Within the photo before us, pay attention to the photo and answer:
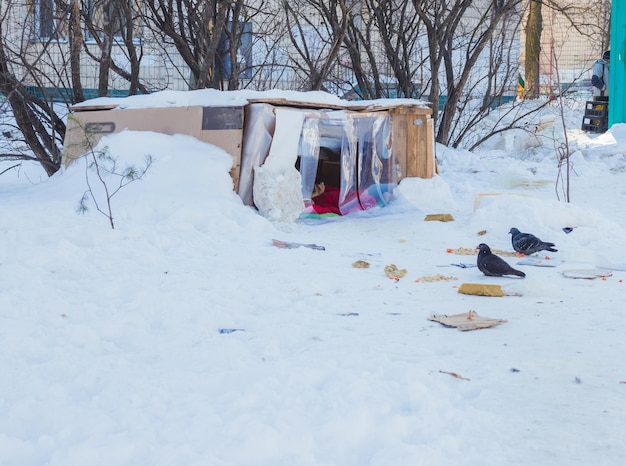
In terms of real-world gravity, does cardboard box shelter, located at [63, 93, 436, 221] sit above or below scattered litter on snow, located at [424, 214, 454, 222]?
above

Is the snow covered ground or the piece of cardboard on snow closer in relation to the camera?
the snow covered ground

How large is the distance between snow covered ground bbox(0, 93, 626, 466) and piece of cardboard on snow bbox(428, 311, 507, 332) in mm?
61

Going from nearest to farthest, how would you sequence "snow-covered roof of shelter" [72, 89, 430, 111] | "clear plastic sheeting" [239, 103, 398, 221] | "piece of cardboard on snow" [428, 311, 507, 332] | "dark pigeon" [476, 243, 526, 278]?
"piece of cardboard on snow" [428, 311, 507, 332]
"dark pigeon" [476, 243, 526, 278]
"clear plastic sheeting" [239, 103, 398, 221]
"snow-covered roof of shelter" [72, 89, 430, 111]

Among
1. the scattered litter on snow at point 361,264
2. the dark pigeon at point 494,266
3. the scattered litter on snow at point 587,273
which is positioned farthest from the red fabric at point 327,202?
the scattered litter on snow at point 587,273

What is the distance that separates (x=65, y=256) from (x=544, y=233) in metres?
4.47

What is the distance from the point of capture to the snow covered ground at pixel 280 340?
9.77 feet

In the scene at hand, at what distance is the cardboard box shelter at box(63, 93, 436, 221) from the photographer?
882 centimetres

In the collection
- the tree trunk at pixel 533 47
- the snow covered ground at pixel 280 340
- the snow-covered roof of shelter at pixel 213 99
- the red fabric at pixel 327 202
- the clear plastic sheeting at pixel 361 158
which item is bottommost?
the snow covered ground at pixel 280 340

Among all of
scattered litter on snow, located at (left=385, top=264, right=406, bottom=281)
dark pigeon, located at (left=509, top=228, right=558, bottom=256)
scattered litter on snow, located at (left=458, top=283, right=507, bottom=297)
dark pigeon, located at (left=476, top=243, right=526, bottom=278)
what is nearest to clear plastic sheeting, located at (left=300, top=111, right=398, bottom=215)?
dark pigeon, located at (left=509, top=228, right=558, bottom=256)

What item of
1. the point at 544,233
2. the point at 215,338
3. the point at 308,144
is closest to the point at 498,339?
the point at 215,338

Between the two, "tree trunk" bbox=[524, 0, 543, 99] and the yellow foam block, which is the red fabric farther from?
"tree trunk" bbox=[524, 0, 543, 99]

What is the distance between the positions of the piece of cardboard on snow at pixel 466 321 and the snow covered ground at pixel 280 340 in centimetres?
6

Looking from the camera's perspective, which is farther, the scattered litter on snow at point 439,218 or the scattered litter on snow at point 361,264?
the scattered litter on snow at point 439,218

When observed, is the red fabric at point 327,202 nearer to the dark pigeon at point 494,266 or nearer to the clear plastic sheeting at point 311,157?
the clear plastic sheeting at point 311,157
